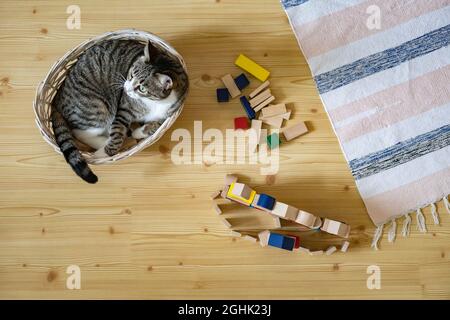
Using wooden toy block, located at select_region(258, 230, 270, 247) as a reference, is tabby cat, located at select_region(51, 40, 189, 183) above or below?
above

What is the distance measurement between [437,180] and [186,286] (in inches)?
32.1

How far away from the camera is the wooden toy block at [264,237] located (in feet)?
4.48

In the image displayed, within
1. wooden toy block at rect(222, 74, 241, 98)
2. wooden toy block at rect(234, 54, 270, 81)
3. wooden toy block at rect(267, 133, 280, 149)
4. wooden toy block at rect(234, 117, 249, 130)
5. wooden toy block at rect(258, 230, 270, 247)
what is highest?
wooden toy block at rect(234, 54, 270, 81)

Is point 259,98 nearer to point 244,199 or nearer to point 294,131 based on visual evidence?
point 294,131

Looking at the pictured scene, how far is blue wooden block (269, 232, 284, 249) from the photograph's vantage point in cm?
135

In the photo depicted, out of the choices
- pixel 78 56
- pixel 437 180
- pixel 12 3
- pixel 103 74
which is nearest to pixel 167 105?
pixel 103 74

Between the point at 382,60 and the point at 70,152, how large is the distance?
954 millimetres

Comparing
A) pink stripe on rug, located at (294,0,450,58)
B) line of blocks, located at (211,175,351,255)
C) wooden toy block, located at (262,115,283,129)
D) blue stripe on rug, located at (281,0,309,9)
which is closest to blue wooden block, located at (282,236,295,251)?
line of blocks, located at (211,175,351,255)

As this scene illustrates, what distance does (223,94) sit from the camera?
1.46 metres

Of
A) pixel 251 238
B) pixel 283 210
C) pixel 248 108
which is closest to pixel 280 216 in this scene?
pixel 283 210

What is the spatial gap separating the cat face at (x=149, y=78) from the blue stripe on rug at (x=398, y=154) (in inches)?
23.9

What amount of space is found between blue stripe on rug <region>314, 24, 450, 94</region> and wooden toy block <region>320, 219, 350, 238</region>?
0.40 meters

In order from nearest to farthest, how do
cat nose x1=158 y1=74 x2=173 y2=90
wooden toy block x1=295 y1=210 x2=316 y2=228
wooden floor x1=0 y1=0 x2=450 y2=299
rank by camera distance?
1. cat nose x1=158 y1=74 x2=173 y2=90
2. wooden toy block x1=295 y1=210 x2=316 y2=228
3. wooden floor x1=0 y1=0 x2=450 y2=299

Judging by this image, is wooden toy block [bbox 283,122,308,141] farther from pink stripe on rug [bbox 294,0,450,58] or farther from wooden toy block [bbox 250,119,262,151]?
pink stripe on rug [bbox 294,0,450,58]
